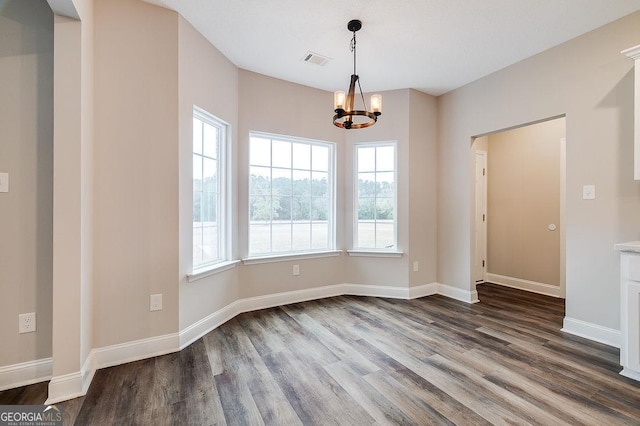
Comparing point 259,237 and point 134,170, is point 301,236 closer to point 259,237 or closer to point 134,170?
point 259,237

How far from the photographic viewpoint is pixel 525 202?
4.32 metres

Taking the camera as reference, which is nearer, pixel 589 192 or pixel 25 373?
pixel 25 373

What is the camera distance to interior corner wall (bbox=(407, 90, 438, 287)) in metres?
3.88

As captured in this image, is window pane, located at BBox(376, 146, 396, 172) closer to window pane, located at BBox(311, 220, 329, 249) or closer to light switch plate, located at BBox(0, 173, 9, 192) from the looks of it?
window pane, located at BBox(311, 220, 329, 249)

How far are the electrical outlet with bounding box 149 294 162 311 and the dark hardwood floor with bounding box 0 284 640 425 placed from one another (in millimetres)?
397

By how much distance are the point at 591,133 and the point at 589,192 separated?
21.2 inches

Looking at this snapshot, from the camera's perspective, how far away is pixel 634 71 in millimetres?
2293

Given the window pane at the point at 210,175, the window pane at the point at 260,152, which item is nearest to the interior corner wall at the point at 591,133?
the window pane at the point at 260,152

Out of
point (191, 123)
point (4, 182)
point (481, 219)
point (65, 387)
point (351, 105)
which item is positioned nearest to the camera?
point (65, 387)

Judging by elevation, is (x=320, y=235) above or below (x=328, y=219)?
below

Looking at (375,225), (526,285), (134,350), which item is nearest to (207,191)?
(134,350)

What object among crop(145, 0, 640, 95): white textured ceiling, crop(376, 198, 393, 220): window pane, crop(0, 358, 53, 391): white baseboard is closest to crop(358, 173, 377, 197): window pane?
crop(376, 198, 393, 220): window pane

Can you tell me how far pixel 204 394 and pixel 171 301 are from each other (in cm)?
86

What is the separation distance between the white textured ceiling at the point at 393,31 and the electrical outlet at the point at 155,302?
2.37 meters
